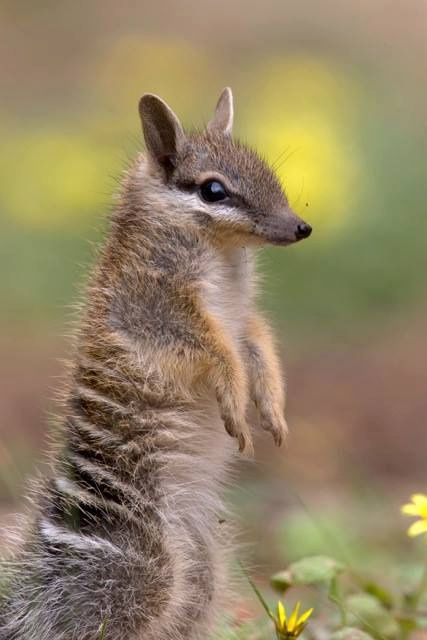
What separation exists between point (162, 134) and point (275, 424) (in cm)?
124

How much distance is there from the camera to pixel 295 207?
12.1 m

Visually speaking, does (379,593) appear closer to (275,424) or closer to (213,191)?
(275,424)

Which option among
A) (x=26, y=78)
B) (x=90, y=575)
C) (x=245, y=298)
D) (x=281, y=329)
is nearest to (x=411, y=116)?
(x=281, y=329)

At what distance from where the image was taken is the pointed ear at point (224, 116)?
626 cm

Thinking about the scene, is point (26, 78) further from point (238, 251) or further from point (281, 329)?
A: point (238, 251)

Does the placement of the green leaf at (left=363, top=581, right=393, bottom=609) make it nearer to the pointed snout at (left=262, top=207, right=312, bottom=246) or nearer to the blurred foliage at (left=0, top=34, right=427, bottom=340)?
the pointed snout at (left=262, top=207, right=312, bottom=246)

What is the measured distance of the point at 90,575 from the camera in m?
5.39

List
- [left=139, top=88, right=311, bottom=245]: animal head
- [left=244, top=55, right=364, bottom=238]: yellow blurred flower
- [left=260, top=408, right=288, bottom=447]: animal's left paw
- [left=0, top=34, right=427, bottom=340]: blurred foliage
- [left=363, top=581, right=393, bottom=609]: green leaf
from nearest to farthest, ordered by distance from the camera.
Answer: [left=139, top=88, right=311, bottom=245]: animal head, [left=260, top=408, right=288, bottom=447]: animal's left paw, [left=363, top=581, right=393, bottom=609]: green leaf, [left=0, top=34, right=427, bottom=340]: blurred foliage, [left=244, top=55, right=364, bottom=238]: yellow blurred flower

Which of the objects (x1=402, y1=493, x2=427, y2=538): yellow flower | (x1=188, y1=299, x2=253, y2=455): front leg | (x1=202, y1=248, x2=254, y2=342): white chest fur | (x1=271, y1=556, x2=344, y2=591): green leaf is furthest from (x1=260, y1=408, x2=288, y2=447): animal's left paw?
(x1=402, y1=493, x2=427, y2=538): yellow flower

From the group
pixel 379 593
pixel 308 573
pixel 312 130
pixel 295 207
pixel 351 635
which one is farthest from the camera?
pixel 312 130

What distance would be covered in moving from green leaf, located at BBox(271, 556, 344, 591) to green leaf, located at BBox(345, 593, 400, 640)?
24cm

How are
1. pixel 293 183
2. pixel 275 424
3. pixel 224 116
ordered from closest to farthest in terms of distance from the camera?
pixel 275 424, pixel 224 116, pixel 293 183

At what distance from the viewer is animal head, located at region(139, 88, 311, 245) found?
5.64 metres

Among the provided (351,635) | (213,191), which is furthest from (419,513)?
(213,191)
